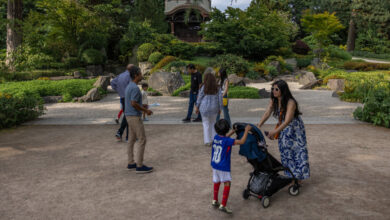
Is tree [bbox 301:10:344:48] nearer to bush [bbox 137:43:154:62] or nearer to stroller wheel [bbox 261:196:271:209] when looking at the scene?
bush [bbox 137:43:154:62]

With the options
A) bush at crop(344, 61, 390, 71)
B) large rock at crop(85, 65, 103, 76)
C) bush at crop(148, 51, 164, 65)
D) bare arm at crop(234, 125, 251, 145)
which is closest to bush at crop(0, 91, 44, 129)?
bare arm at crop(234, 125, 251, 145)

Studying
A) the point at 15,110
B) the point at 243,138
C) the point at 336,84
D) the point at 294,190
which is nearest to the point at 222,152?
the point at 243,138

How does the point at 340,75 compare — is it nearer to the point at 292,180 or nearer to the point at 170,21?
the point at 292,180

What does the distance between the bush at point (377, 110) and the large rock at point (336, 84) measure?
701cm

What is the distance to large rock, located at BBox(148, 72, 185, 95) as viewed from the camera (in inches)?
600

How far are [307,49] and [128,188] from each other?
97.0ft

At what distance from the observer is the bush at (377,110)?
8305mm

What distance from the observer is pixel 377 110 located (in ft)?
28.4

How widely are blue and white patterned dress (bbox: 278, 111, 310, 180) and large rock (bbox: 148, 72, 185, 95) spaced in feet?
36.1

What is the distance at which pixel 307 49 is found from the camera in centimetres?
3062

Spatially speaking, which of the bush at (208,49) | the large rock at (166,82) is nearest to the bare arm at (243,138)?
the large rock at (166,82)

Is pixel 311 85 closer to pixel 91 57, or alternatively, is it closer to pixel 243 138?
pixel 243 138

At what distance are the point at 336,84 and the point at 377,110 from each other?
781 cm

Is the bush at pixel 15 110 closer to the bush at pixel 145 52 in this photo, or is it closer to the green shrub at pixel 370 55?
the bush at pixel 145 52
